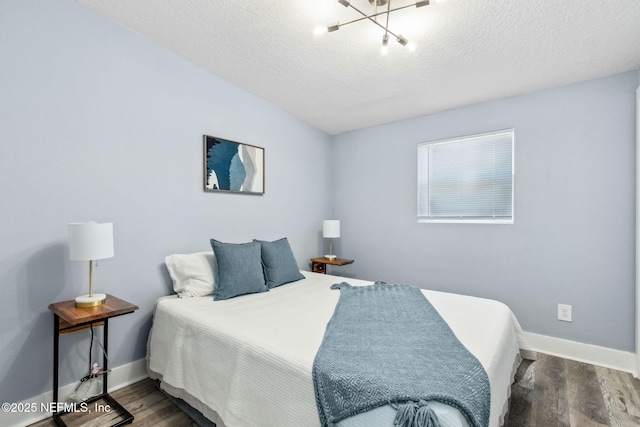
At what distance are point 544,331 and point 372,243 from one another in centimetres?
195

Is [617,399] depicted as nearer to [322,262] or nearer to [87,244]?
[322,262]

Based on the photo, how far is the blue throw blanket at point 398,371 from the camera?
1.04 meters

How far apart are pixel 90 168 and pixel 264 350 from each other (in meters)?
1.72

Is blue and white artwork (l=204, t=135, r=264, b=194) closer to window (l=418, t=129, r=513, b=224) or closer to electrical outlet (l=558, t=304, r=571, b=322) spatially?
window (l=418, t=129, r=513, b=224)

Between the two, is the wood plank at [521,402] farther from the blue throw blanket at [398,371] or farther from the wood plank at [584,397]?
the blue throw blanket at [398,371]

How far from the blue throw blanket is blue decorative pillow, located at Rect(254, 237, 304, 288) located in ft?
3.32

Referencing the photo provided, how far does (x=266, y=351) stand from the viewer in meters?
1.45

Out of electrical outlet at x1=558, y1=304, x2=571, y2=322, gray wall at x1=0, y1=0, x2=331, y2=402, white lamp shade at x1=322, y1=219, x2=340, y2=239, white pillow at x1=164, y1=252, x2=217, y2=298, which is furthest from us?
white lamp shade at x1=322, y1=219, x2=340, y2=239

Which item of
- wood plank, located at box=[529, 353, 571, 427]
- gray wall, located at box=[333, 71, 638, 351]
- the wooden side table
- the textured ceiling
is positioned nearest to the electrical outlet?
gray wall, located at box=[333, 71, 638, 351]

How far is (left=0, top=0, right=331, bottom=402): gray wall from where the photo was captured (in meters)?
1.72

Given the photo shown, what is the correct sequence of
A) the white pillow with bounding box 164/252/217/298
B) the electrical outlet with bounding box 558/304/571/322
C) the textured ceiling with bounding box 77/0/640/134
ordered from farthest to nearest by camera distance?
1. the electrical outlet with bounding box 558/304/571/322
2. the white pillow with bounding box 164/252/217/298
3. the textured ceiling with bounding box 77/0/640/134

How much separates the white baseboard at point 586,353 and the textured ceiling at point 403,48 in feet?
7.20

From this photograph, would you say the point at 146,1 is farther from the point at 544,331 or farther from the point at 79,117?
the point at 544,331

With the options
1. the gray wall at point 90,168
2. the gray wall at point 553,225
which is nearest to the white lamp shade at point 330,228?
the gray wall at point 553,225
